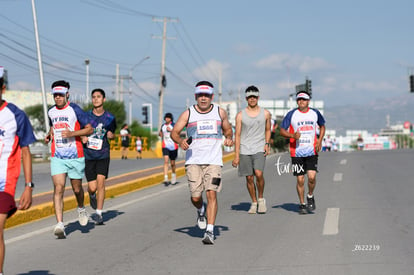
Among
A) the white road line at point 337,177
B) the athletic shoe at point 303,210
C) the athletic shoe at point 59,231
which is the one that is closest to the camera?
the athletic shoe at point 59,231

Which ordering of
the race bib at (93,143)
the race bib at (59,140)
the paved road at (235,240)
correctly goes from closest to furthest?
1. the paved road at (235,240)
2. the race bib at (59,140)
3. the race bib at (93,143)

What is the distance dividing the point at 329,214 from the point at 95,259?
4409 mm

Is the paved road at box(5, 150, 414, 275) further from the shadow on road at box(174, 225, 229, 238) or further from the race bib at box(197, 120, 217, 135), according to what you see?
the race bib at box(197, 120, 217, 135)

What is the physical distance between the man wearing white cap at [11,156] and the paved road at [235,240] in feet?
5.02

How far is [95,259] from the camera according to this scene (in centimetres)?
700

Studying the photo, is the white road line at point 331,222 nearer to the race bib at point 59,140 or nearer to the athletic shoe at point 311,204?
the athletic shoe at point 311,204

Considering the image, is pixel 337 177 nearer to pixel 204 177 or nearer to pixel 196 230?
pixel 196 230

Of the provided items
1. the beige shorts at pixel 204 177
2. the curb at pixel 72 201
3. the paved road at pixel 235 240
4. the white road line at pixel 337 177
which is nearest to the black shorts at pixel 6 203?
the paved road at pixel 235 240

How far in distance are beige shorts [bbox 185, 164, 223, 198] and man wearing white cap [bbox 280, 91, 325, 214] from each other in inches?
102

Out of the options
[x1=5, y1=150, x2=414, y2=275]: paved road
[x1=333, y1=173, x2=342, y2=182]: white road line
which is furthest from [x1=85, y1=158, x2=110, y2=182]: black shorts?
[x1=333, y1=173, x2=342, y2=182]: white road line

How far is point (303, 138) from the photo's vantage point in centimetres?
1045

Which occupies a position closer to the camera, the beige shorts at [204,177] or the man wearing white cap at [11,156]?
the man wearing white cap at [11,156]

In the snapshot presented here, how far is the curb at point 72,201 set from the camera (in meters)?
10.4

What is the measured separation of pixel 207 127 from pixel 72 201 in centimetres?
515
